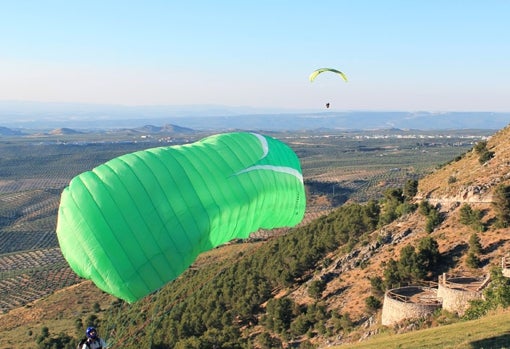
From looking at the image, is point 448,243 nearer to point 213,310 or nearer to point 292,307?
point 292,307

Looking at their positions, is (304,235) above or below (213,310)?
above

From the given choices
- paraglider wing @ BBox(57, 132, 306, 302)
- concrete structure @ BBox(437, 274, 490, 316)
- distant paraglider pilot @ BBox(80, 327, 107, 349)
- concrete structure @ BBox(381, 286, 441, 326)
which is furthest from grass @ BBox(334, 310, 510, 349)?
distant paraglider pilot @ BBox(80, 327, 107, 349)

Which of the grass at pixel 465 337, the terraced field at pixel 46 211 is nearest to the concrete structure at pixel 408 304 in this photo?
the grass at pixel 465 337

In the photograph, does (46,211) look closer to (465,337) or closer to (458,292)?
(458,292)

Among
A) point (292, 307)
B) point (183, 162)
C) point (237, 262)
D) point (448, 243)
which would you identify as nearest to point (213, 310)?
point (292, 307)

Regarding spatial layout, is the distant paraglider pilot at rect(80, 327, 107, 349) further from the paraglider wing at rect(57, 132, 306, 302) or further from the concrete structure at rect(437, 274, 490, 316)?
the concrete structure at rect(437, 274, 490, 316)
